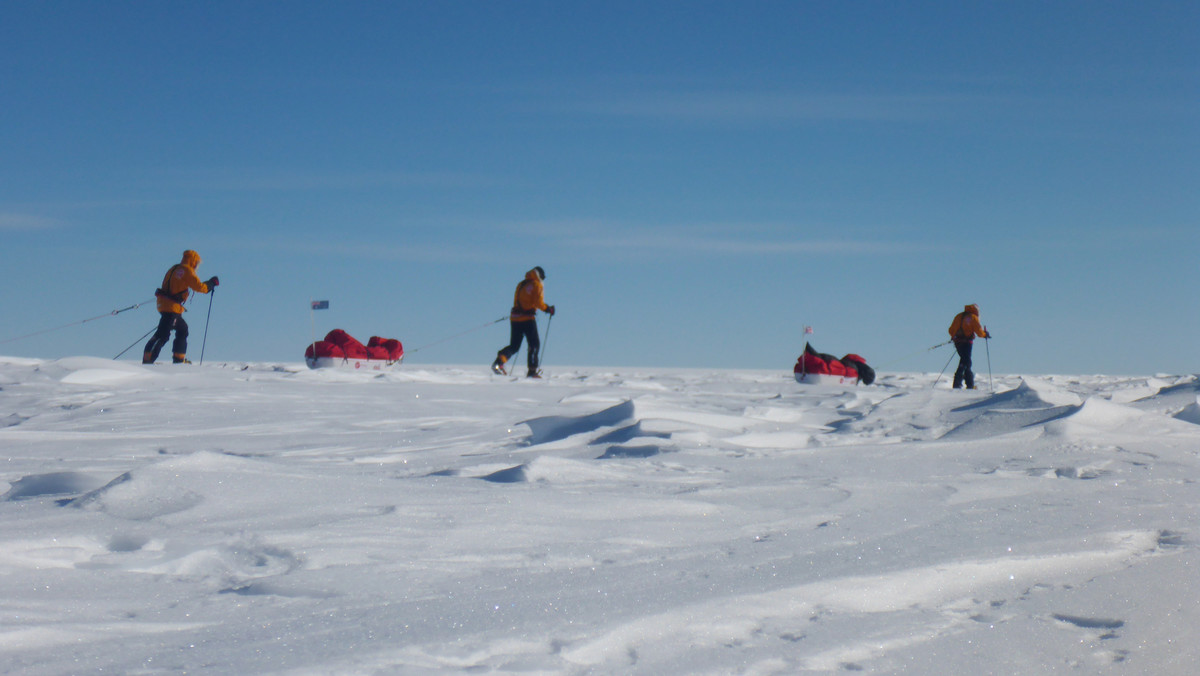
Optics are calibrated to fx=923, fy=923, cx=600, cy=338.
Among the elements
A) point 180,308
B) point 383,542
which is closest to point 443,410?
point 383,542

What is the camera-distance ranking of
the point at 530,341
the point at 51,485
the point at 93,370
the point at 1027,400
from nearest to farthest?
1. the point at 51,485
2. the point at 1027,400
3. the point at 93,370
4. the point at 530,341

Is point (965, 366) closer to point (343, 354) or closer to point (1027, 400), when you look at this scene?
point (1027, 400)

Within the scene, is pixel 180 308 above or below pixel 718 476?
above

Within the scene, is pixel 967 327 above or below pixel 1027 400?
above

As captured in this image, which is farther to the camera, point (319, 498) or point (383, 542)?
point (319, 498)

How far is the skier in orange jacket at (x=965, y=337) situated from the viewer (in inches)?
495

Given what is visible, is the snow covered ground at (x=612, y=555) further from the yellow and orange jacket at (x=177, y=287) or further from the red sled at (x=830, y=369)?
the red sled at (x=830, y=369)

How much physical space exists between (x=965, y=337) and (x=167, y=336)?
33.0 ft

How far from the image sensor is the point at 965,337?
1267 cm

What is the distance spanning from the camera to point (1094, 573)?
209 centimetres

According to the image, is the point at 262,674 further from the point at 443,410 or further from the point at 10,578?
the point at 443,410

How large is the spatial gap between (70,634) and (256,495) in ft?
3.52

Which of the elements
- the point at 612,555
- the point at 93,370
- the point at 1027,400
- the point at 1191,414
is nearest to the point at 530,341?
the point at 93,370

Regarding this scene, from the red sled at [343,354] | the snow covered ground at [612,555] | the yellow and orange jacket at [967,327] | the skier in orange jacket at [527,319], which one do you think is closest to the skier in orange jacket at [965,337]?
the yellow and orange jacket at [967,327]
